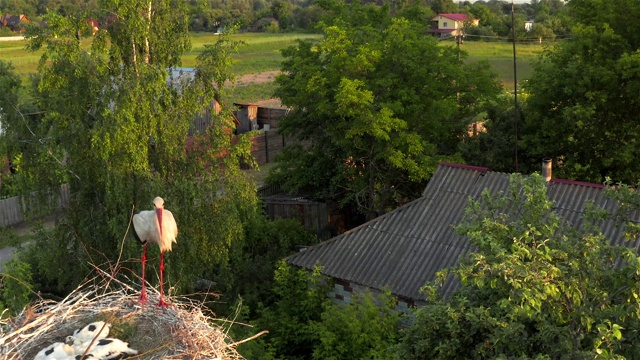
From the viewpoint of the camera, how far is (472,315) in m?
8.09

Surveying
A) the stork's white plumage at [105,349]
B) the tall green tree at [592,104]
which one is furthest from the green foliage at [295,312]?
the tall green tree at [592,104]

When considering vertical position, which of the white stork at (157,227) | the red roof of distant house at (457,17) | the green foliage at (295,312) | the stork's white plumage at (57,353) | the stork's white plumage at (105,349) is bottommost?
the green foliage at (295,312)

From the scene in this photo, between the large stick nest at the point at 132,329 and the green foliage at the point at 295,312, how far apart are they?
6564 mm

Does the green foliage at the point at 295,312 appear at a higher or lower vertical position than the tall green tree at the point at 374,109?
lower

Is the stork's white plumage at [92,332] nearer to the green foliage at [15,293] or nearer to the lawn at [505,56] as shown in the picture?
the green foliage at [15,293]

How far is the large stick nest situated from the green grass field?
13.2 m

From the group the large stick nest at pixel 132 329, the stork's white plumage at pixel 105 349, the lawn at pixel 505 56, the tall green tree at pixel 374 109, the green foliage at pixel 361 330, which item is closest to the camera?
the stork's white plumage at pixel 105 349

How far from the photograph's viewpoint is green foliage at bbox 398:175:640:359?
24.8 feet

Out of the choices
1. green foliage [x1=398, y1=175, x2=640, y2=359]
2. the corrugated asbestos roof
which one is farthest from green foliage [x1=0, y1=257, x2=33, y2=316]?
green foliage [x1=398, y1=175, x2=640, y2=359]

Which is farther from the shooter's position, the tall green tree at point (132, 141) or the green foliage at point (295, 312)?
the green foliage at point (295, 312)

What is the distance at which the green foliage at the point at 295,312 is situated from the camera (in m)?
15.3

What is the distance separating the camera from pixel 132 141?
1268 cm

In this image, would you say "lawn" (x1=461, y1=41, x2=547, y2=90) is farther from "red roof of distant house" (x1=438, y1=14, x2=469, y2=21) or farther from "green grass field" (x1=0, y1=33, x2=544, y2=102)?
"red roof of distant house" (x1=438, y1=14, x2=469, y2=21)

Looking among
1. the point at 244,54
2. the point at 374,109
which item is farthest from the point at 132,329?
the point at 244,54
